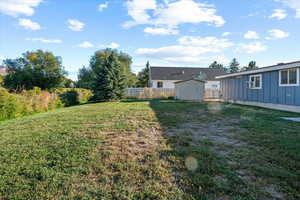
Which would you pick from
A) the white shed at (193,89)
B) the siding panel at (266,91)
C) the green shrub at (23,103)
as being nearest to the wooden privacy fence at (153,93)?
the white shed at (193,89)

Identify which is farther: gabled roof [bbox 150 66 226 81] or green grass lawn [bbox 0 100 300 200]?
gabled roof [bbox 150 66 226 81]

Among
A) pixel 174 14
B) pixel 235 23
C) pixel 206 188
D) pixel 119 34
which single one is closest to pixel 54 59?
pixel 119 34

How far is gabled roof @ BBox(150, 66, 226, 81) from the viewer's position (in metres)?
26.8

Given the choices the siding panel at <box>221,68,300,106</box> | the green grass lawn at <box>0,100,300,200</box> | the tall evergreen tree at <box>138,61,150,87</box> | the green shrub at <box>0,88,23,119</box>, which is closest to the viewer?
the green grass lawn at <box>0,100,300,200</box>

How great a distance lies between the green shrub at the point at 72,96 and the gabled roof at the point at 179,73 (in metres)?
12.5

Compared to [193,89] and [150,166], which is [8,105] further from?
[193,89]

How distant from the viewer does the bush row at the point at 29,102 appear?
727cm

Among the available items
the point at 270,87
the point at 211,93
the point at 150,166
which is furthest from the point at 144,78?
the point at 150,166

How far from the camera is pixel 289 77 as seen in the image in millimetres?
8516

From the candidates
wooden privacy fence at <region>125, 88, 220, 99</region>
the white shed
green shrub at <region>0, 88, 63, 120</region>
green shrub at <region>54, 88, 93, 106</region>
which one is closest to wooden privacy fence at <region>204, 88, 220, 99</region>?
wooden privacy fence at <region>125, 88, 220, 99</region>

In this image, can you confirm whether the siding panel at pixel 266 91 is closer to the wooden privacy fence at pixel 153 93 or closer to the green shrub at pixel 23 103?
the wooden privacy fence at pixel 153 93

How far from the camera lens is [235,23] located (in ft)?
40.8

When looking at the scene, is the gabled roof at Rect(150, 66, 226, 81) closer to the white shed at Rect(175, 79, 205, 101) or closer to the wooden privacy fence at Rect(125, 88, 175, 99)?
the wooden privacy fence at Rect(125, 88, 175, 99)

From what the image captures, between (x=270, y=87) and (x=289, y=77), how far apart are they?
135 cm
